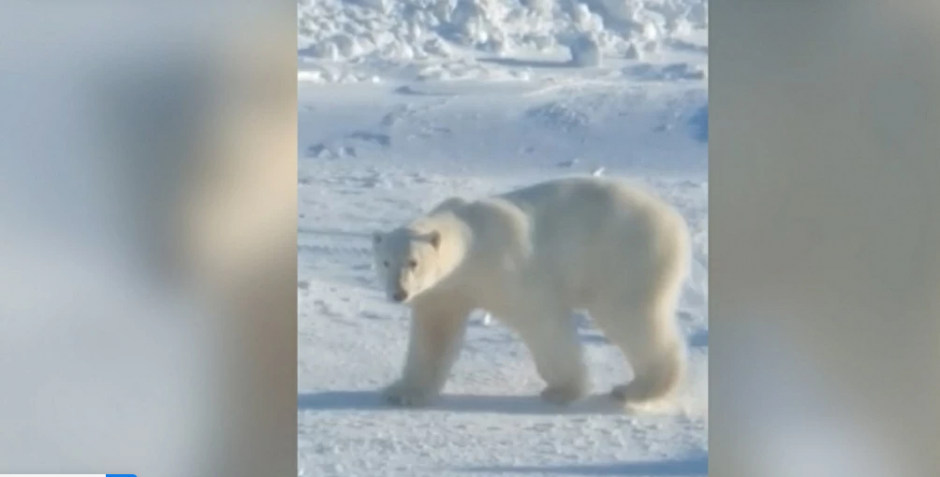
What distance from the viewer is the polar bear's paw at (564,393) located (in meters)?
1.54

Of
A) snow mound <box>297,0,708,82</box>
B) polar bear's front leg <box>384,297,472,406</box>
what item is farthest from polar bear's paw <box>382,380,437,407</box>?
snow mound <box>297,0,708,82</box>

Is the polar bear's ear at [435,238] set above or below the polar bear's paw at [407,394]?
above

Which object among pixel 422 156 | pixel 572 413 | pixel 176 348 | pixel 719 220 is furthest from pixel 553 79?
pixel 176 348

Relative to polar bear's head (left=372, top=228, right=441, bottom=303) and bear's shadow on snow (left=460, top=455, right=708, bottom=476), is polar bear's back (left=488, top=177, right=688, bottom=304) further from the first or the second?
bear's shadow on snow (left=460, top=455, right=708, bottom=476)

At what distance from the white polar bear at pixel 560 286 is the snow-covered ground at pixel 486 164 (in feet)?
0.09

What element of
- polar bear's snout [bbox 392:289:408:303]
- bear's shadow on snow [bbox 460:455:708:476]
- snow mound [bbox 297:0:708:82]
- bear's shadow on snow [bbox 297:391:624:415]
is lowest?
bear's shadow on snow [bbox 460:455:708:476]

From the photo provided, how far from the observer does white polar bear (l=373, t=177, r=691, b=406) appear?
154cm

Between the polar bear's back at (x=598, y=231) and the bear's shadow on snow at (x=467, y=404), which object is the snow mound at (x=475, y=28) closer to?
the polar bear's back at (x=598, y=231)

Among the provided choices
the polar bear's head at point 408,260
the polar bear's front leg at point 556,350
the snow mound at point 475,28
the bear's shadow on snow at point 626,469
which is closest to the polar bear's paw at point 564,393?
the polar bear's front leg at point 556,350

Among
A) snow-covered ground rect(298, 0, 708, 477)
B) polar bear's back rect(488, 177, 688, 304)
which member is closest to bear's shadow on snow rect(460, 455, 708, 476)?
snow-covered ground rect(298, 0, 708, 477)

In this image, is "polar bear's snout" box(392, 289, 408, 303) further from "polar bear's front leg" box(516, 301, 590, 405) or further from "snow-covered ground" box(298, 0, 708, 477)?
"polar bear's front leg" box(516, 301, 590, 405)

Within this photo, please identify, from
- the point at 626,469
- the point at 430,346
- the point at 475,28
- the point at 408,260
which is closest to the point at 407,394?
the point at 430,346

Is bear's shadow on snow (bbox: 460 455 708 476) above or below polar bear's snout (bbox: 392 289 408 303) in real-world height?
below

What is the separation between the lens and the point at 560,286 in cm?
155
